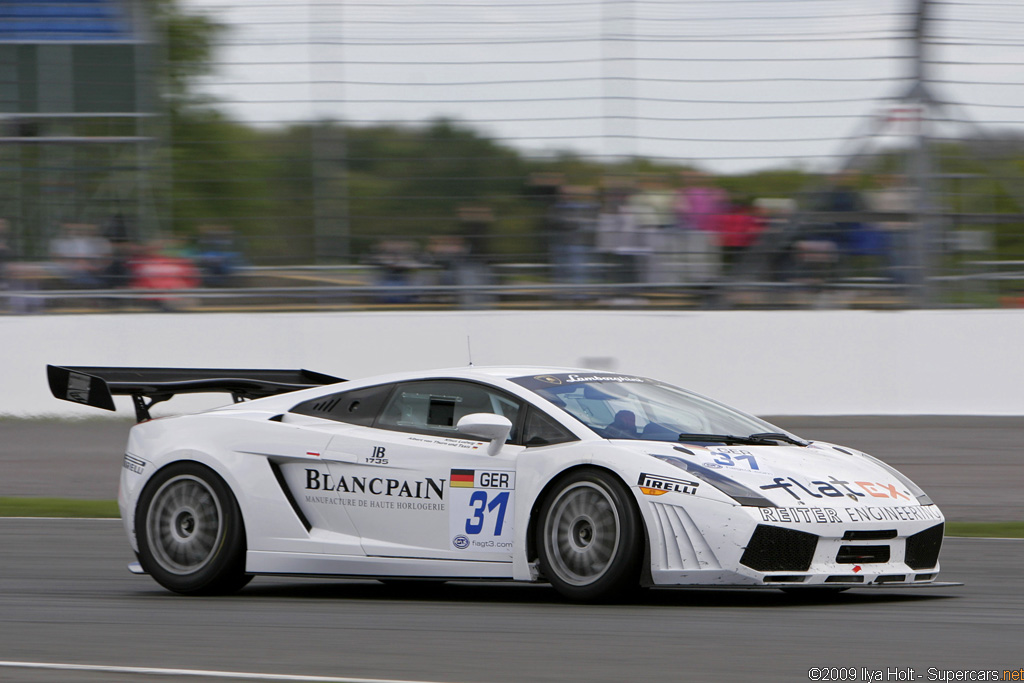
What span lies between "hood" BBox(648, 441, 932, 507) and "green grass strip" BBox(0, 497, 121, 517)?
591cm

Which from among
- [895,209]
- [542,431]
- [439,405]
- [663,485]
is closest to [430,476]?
[439,405]

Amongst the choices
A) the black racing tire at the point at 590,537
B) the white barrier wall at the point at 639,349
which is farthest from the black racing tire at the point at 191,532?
the white barrier wall at the point at 639,349

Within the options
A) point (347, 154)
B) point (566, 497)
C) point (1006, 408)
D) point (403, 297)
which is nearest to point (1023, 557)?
point (566, 497)

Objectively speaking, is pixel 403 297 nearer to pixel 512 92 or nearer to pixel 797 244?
pixel 512 92

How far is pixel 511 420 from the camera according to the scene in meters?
6.30

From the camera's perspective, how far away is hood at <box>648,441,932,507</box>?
224 inches

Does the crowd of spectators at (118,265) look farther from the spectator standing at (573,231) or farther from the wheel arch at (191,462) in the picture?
the wheel arch at (191,462)

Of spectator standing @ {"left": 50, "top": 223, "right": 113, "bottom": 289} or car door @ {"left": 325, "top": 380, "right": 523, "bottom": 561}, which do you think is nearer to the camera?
car door @ {"left": 325, "top": 380, "right": 523, "bottom": 561}

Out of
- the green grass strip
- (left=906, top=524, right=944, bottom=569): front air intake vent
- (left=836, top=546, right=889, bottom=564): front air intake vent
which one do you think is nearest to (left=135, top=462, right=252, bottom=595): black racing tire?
(left=836, top=546, right=889, bottom=564): front air intake vent

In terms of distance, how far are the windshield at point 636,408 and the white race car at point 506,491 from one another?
0.01 meters

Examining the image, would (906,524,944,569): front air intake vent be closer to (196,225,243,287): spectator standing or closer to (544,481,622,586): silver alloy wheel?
(544,481,622,586): silver alloy wheel

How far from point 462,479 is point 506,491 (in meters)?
0.24

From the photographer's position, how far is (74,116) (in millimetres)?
15742

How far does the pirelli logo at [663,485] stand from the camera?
566cm
